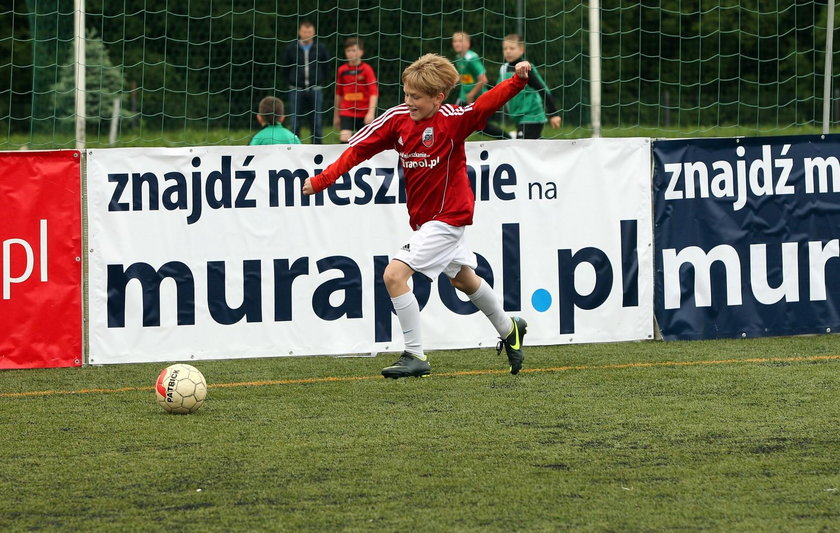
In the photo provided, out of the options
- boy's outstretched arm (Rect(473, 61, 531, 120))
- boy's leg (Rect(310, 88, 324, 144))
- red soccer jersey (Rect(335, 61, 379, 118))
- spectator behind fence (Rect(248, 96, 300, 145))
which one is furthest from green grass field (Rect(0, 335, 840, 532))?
red soccer jersey (Rect(335, 61, 379, 118))

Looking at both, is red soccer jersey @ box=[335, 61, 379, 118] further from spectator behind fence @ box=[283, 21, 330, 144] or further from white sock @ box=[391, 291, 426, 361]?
white sock @ box=[391, 291, 426, 361]

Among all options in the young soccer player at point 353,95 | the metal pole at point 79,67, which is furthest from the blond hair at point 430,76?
the young soccer player at point 353,95

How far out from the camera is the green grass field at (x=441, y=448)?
392 cm

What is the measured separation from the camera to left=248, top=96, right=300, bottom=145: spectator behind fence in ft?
31.7

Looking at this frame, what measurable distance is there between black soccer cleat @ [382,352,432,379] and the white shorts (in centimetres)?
47

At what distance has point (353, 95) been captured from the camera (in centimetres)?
1080

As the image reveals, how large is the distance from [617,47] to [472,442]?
272 inches

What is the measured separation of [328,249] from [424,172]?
1.40 m

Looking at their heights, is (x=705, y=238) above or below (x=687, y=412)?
above

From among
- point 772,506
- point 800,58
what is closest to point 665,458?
point 772,506

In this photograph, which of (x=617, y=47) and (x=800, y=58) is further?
(x=617, y=47)

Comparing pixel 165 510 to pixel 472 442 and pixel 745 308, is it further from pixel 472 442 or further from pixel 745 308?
pixel 745 308

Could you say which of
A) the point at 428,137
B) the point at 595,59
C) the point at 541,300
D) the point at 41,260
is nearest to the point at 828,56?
the point at 595,59

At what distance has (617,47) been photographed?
11234mm
